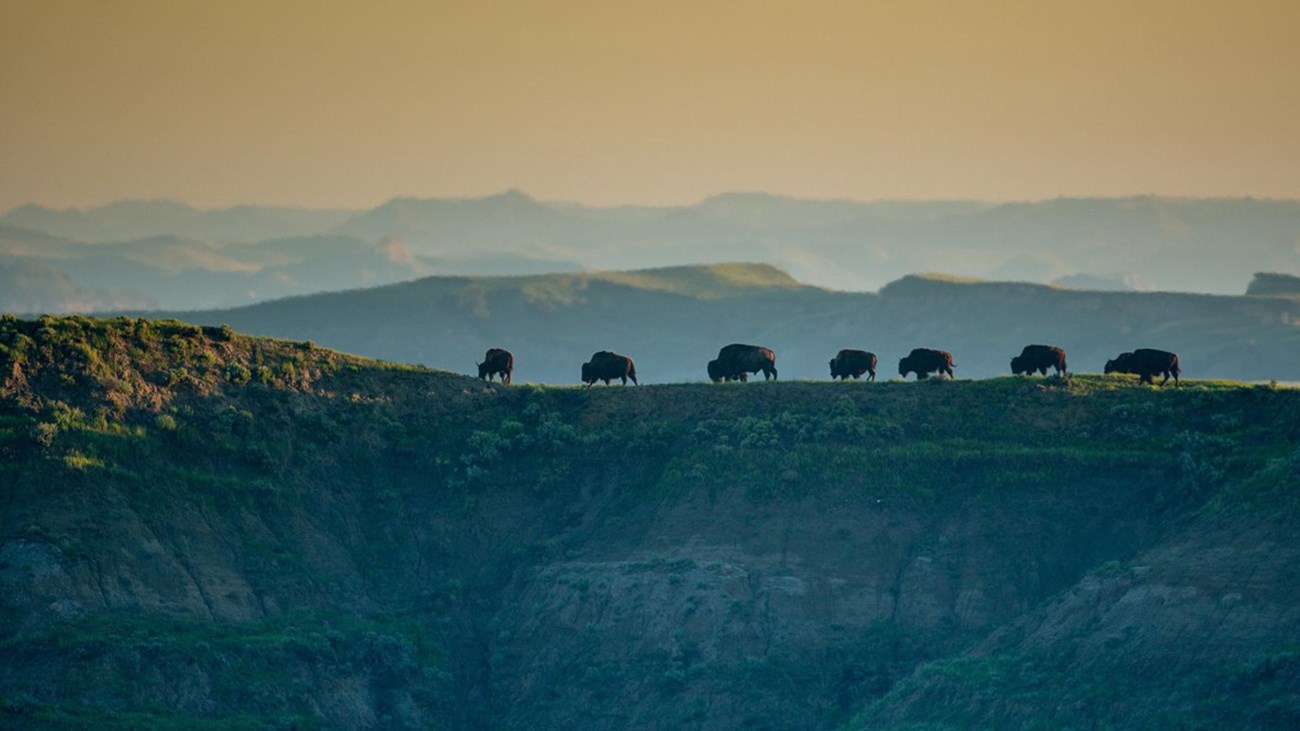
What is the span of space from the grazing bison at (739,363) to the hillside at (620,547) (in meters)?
4.73

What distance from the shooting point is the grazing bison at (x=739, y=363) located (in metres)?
81.0

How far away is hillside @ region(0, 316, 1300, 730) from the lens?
189 ft

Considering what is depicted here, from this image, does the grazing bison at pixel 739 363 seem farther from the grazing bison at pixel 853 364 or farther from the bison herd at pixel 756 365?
the grazing bison at pixel 853 364

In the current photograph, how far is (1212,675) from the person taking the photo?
54.4 metres

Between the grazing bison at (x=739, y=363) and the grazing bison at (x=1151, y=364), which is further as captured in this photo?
the grazing bison at (x=739, y=363)

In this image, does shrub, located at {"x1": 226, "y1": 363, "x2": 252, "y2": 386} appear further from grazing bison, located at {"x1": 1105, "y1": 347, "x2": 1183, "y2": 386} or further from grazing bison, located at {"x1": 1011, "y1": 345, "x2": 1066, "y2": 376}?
grazing bison, located at {"x1": 1105, "y1": 347, "x2": 1183, "y2": 386}

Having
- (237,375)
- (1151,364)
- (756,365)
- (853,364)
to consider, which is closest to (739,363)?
(756,365)

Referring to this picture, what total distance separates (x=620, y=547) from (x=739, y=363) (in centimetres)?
1472

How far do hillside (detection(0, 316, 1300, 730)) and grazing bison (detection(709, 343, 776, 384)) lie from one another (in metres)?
4.73

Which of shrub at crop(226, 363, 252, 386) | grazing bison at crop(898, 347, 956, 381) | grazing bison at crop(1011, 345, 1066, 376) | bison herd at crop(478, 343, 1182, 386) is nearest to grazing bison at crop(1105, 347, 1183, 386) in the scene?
grazing bison at crop(1011, 345, 1066, 376)

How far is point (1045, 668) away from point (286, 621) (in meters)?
26.1

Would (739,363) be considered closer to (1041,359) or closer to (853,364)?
(853,364)

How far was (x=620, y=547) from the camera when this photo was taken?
6925 cm

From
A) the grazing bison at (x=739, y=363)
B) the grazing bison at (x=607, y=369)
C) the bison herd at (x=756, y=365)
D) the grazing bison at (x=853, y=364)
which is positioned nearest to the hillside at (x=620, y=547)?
the grazing bison at (x=607, y=369)
